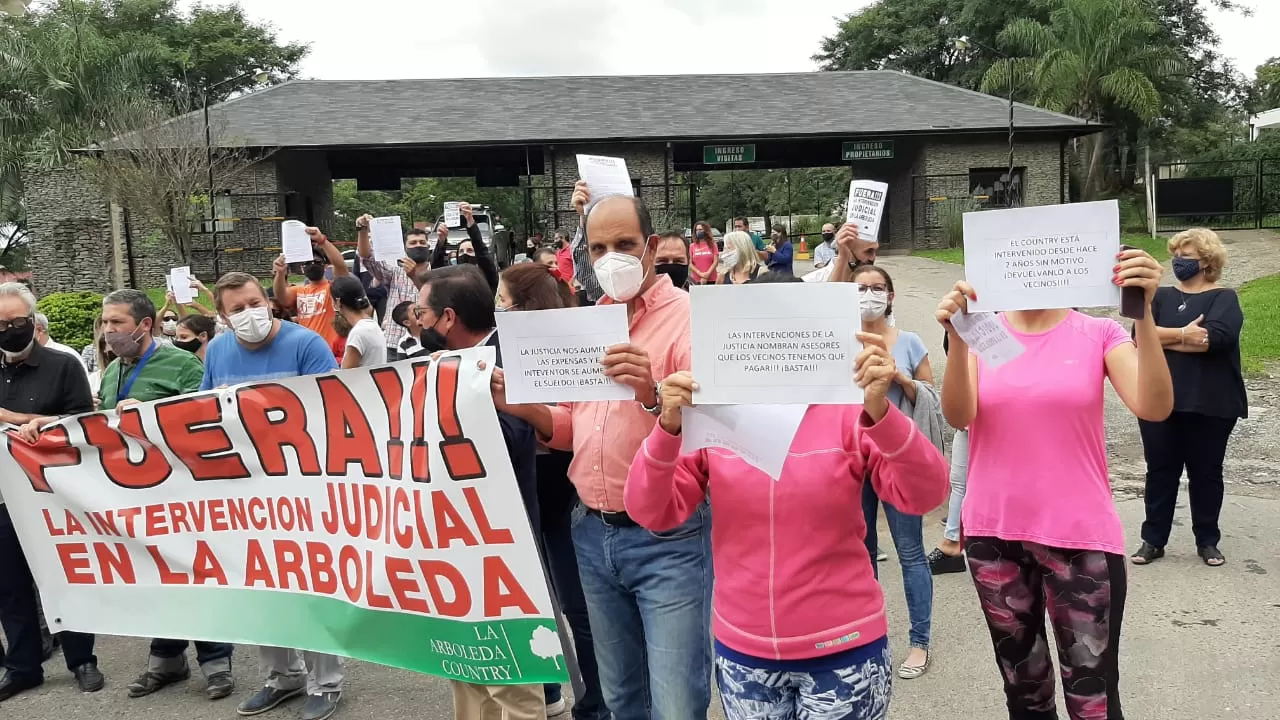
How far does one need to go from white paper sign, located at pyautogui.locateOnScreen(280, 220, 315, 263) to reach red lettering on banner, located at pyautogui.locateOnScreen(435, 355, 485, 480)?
549 cm

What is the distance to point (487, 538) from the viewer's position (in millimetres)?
3293

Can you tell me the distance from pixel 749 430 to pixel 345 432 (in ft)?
6.41

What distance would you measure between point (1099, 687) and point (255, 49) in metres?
53.2

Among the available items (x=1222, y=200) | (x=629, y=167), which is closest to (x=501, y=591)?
(x=629, y=167)

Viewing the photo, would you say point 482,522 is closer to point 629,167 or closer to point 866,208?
point 866,208

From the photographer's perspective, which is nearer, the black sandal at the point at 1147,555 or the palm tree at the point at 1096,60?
the black sandal at the point at 1147,555

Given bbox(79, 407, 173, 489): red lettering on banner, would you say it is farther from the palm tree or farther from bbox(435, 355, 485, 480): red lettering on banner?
the palm tree

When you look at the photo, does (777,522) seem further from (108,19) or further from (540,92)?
(108,19)

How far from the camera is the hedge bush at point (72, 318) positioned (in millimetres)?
12219

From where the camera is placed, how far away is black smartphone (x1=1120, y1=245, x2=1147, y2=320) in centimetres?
257

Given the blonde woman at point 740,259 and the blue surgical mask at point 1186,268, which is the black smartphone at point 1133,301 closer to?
the blue surgical mask at point 1186,268

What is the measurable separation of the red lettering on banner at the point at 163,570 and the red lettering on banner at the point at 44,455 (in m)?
0.54

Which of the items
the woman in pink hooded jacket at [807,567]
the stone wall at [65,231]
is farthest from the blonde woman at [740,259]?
the stone wall at [65,231]

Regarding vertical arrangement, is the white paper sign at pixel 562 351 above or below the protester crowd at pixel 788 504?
above
